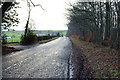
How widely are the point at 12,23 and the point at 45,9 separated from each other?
17.1 ft

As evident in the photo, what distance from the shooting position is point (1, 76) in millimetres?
6258

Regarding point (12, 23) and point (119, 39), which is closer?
point (119, 39)

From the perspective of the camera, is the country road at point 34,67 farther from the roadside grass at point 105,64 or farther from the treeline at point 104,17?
the treeline at point 104,17

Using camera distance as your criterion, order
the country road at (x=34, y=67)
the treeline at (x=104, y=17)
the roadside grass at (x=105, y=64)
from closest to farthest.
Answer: the roadside grass at (x=105, y=64) < the country road at (x=34, y=67) < the treeline at (x=104, y=17)

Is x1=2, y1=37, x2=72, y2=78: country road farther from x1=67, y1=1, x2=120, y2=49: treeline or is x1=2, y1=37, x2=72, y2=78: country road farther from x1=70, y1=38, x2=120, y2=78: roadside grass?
x1=67, y1=1, x2=120, y2=49: treeline

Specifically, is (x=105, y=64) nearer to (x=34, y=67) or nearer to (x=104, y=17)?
(x=34, y=67)

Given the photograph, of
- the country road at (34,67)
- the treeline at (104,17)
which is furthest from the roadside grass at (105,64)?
the treeline at (104,17)

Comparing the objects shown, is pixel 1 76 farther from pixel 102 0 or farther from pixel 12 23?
pixel 102 0

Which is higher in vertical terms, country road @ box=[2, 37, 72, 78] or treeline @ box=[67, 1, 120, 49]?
treeline @ box=[67, 1, 120, 49]

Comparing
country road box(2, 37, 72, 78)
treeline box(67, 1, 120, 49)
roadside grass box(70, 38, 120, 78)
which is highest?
treeline box(67, 1, 120, 49)

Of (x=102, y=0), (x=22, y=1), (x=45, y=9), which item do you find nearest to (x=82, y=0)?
(x=102, y=0)

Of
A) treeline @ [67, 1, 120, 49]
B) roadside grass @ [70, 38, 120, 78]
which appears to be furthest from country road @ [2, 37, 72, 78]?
treeline @ [67, 1, 120, 49]

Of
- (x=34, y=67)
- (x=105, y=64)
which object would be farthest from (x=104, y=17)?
(x=34, y=67)

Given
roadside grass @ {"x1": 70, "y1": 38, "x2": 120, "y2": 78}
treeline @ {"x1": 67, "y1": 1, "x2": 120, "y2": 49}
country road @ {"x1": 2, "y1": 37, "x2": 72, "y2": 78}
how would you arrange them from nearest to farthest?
1. roadside grass @ {"x1": 70, "y1": 38, "x2": 120, "y2": 78}
2. country road @ {"x1": 2, "y1": 37, "x2": 72, "y2": 78}
3. treeline @ {"x1": 67, "y1": 1, "x2": 120, "y2": 49}
